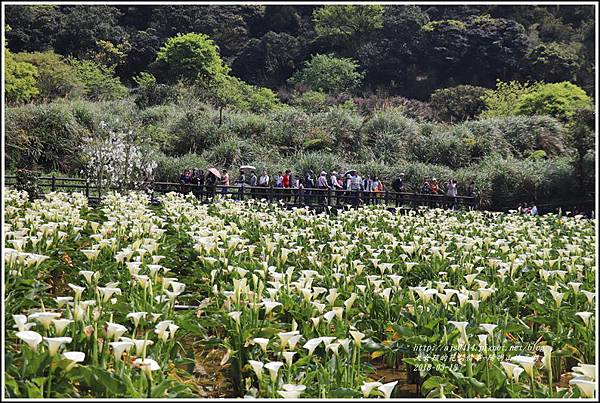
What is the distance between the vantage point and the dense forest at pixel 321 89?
69.0ft

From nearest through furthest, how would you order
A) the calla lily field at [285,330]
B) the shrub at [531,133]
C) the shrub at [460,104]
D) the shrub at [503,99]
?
1. the calla lily field at [285,330]
2. the shrub at [531,133]
3. the shrub at [503,99]
4. the shrub at [460,104]

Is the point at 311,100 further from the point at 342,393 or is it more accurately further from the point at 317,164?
the point at 342,393

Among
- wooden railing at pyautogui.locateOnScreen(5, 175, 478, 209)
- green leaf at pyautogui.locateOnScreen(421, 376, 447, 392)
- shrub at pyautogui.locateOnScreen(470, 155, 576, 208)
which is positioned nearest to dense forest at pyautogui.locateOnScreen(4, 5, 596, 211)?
shrub at pyautogui.locateOnScreen(470, 155, 576, 208)

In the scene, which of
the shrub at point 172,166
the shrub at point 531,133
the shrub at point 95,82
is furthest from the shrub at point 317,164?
the shrub at point 95,82

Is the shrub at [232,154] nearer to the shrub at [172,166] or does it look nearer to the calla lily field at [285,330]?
the shrub at [172,166]

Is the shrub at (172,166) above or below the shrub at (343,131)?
below

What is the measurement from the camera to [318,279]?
202 inches

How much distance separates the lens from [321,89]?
126ft

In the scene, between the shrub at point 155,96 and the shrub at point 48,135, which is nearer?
the shrub at point 48,135

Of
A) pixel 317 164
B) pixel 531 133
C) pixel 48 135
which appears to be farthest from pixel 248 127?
pixel 531 133

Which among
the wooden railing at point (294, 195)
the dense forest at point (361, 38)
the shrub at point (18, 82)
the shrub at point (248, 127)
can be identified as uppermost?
the dense forest at point (361, 38)

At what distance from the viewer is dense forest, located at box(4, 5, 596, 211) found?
2103cm

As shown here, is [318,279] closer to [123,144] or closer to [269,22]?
[123,144]

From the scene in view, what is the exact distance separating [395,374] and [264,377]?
1240 millimetres
